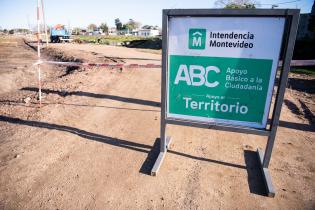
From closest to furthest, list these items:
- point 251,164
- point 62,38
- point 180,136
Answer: point 251,164, point 180,136, point 62,38

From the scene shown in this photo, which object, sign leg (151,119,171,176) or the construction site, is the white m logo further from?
the construction site

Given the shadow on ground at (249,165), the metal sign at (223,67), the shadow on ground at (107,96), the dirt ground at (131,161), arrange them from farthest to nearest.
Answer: the shadow on ground at (107,96) < the shadow on ground at (249,165) < the metal sign at (223,67) < the dirt ground at (131,161)

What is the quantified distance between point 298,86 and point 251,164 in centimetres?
679

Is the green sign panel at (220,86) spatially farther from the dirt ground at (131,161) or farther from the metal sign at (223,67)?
the dirt ground at (131,161)

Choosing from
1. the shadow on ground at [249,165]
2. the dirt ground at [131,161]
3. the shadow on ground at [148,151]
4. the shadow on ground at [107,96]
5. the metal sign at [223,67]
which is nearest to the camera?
the dirt ground at [131,161]

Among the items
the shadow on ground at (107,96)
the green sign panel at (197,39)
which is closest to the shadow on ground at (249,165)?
the green sign panel at (197,39)

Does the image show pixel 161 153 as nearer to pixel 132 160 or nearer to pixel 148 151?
pixel 148 151

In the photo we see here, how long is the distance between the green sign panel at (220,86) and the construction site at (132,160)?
944 millimetres

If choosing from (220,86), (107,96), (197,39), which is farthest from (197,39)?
(107,96)

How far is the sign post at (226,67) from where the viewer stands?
11.3 ft

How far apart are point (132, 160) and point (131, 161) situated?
0.04m

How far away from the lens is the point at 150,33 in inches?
5148

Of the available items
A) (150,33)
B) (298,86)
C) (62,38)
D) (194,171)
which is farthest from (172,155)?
(150,33)

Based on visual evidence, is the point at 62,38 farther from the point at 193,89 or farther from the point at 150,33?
the point at 150,33
